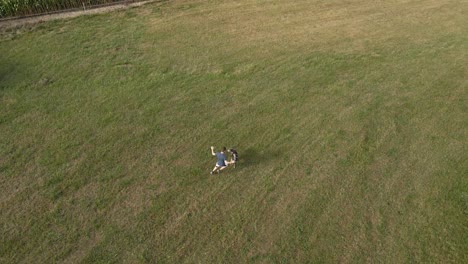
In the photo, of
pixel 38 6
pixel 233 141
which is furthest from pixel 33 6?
pixel 233 141

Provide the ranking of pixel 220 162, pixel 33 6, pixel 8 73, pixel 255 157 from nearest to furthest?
1. pixel 220 162
2. pixel 255 157
3. pixel 8 73
4. pixel 33 6

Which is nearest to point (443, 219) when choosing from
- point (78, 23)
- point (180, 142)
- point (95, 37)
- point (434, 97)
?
point (434, 97)

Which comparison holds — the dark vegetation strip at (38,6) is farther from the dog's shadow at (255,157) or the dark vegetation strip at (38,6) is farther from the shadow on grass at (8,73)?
the dog's shadow at (255,157)

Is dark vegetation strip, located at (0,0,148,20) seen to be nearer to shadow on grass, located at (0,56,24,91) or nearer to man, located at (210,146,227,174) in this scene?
shadow on grass, located at (0,56,24,91)

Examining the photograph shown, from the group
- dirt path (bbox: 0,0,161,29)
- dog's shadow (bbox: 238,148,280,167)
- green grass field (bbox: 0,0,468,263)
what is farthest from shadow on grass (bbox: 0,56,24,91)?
dog's shadow (bbox: 238,148,280,167)

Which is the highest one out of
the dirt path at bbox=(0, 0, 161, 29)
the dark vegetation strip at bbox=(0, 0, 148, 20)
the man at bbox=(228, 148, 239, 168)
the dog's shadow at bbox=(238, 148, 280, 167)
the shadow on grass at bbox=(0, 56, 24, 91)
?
the dark vegetation strip at bbox=(0, 0, 148, 20)

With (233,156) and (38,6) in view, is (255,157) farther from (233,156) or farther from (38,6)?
(38,6)
